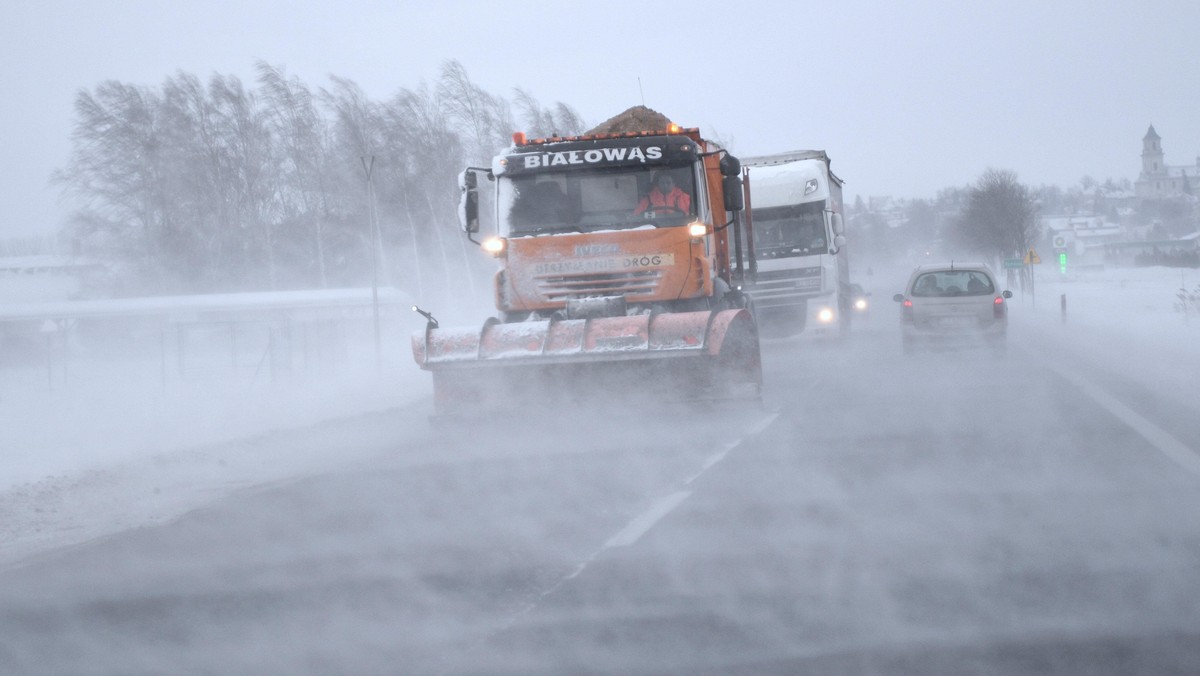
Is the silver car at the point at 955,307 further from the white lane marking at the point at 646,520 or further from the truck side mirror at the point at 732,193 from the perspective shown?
the white lane marking at the point at 646,520

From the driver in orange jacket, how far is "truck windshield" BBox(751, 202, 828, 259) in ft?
38.2

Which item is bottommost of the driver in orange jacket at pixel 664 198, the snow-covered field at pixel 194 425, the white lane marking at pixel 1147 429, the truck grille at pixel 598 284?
the white lane marking at pixel 1147 429

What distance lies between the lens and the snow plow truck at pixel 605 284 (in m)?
12.1

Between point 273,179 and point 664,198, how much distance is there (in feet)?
145

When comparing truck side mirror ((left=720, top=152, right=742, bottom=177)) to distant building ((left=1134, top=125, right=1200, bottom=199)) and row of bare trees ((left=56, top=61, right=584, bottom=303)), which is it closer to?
row of bare trees ((left=56, top=61, right=584, bottom=303))

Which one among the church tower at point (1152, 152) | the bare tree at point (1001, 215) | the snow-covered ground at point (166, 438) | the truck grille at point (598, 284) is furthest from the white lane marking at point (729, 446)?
the church tower at point (1152, 152)

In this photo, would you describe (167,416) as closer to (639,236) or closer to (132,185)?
(639,236)

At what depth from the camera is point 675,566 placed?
20.5ft

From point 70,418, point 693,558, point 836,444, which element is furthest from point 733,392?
point 70,418

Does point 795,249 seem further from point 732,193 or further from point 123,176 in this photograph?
point 123,176

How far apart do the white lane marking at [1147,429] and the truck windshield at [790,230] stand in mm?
8910

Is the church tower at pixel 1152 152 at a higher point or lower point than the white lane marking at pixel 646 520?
higher

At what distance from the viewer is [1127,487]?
320 inches

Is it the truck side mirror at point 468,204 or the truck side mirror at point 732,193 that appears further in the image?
the truck side mirror at point 468,204
